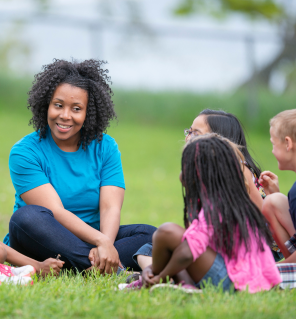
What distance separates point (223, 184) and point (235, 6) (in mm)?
16527

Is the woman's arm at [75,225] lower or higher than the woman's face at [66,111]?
lower

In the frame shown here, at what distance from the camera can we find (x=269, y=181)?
3.32 meters

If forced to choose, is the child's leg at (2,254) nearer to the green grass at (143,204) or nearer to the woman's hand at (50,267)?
the woman's hand at (50,267)

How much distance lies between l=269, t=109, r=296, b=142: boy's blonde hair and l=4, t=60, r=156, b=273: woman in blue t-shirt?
1.26 metres

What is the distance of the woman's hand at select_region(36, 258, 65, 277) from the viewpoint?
3.01 m

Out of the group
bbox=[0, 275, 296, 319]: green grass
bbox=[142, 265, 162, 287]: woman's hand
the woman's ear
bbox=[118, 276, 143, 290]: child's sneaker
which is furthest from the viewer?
the woman's ear

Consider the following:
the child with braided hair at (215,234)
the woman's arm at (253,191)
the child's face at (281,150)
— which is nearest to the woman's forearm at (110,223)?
the child with braided hair at (215,234)

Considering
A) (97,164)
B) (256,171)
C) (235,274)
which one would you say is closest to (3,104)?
(97,164)

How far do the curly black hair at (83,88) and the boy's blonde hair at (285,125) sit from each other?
1.42 meters

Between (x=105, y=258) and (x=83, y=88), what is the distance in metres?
1.35

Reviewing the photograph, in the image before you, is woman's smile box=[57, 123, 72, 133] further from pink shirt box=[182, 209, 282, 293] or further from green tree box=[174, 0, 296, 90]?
green tree box=[174, 0, 296, 90]

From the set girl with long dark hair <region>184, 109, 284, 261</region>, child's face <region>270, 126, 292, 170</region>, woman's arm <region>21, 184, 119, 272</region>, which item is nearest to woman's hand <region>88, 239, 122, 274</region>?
woman's arm <region>21, 184, 119, 272</region>

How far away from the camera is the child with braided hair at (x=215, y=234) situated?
96.4 inches

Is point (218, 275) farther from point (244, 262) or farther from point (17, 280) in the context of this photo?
point (17, 280)
